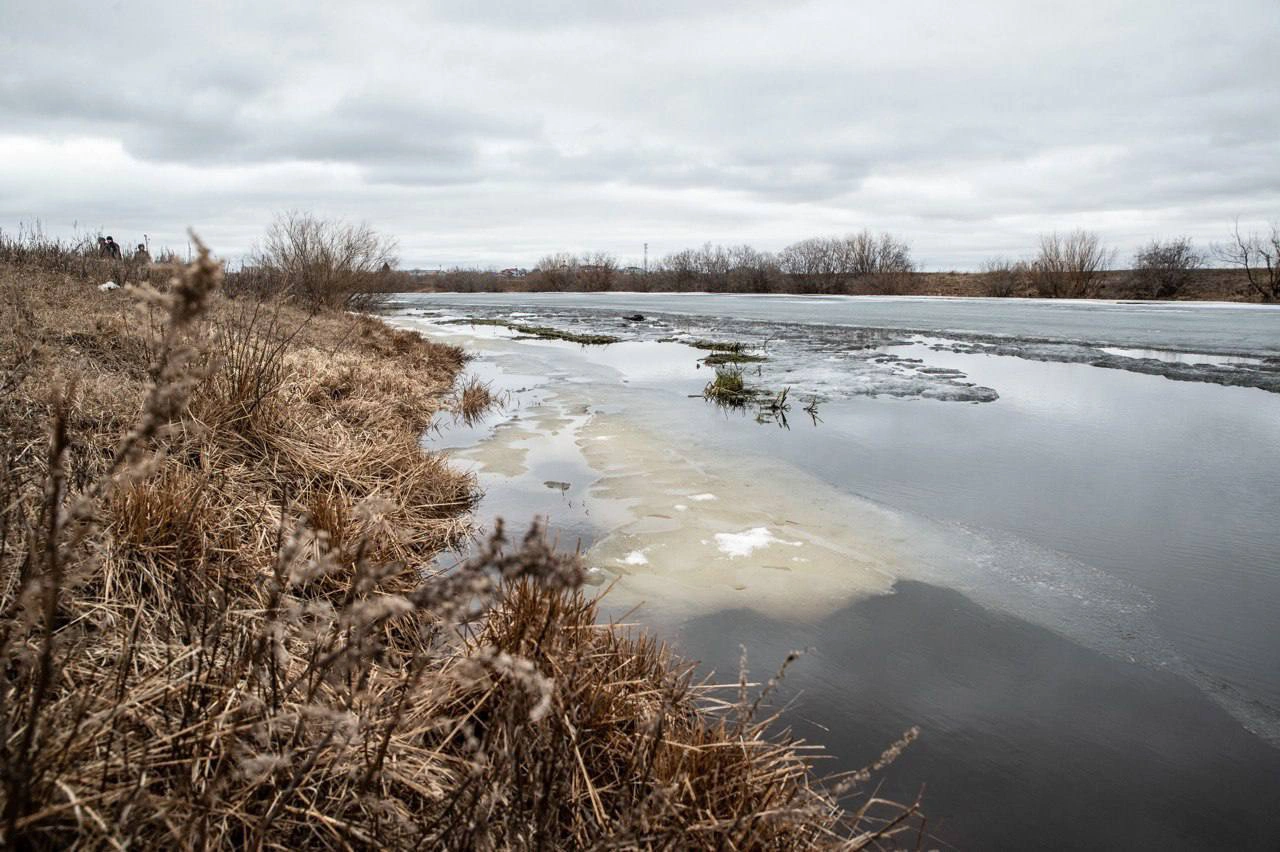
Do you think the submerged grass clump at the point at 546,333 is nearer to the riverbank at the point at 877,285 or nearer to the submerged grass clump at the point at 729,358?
the submerged grass clump at the point at 729,358

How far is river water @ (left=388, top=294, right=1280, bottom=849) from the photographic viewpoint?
9.37 feet

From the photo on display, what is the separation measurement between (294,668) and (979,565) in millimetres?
4119

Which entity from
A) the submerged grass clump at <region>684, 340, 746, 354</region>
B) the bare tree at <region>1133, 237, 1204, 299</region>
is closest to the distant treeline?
the bare tree at <region>1133, 237, 1204, 299</region>

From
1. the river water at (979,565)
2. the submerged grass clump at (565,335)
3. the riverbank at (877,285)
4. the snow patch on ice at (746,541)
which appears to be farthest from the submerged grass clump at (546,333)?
the riverbank at (877,285)

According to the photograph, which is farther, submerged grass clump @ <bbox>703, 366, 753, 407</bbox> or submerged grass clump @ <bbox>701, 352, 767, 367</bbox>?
submerged grass clump @ <bbox>701, 352, 767, 367</bbox>

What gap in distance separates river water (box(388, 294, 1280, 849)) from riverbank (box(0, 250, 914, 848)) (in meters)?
0.57

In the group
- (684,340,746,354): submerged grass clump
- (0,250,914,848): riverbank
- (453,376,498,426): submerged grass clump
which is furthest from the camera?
(684,340,746,354): submerged grass clump

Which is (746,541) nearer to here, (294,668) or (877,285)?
(294,668)

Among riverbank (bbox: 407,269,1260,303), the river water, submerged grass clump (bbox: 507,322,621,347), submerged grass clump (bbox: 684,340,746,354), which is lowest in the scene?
the river water

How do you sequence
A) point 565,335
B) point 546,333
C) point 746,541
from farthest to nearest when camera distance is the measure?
point 546,333 → point 565,335 → point 746,541

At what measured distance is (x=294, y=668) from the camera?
277 centimetres

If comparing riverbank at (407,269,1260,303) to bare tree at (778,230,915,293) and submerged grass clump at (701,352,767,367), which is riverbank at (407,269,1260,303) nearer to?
bare tree at (778,230,915,293)

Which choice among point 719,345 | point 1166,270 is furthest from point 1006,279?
point 719,345

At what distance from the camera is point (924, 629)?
3945 millimetres
